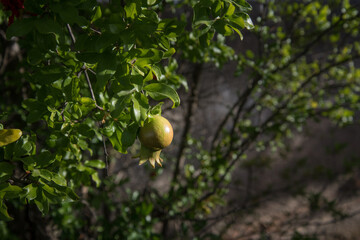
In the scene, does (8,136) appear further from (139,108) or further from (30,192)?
(139,108)

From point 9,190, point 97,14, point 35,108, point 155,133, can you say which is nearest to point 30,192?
point 9,190

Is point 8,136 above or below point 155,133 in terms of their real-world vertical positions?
below

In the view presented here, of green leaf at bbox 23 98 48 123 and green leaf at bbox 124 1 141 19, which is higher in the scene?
green leaf at bbox 124 1 141 19

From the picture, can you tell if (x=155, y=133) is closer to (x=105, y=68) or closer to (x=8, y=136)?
→ (x=105, y=68)

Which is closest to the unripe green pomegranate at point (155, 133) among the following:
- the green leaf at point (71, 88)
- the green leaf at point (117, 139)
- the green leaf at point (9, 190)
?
the green leaf at point (117, 139)

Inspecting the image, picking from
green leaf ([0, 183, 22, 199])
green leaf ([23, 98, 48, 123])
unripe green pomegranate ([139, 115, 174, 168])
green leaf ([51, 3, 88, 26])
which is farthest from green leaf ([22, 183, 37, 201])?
green leaf ([51, 3, 88, 26])

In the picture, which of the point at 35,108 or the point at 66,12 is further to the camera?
the point at 35,108

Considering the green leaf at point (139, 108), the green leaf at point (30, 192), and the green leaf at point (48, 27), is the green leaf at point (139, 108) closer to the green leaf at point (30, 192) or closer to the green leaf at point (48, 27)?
the green leaf at point (48, 27)

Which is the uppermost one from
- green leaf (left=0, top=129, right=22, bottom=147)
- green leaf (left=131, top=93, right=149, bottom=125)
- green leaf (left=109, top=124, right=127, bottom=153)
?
green leaf (left=131, top=93, right=149, bottom=125)

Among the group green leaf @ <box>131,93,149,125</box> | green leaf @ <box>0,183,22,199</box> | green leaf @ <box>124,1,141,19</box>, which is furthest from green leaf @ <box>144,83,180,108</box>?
green leaf @ <box>0,183,22,199</box>

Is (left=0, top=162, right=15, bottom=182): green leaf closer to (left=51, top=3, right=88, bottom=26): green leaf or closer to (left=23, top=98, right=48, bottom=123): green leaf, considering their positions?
(left=23, top=98, right=48, bottom=123): green leaf

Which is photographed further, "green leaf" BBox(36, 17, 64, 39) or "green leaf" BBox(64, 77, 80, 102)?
"green leaf" BBox(64, 77, 80, 102)

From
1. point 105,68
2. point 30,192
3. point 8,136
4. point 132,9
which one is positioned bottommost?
point 30,192

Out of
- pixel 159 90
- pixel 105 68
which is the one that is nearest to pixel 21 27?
pixel 105 68
